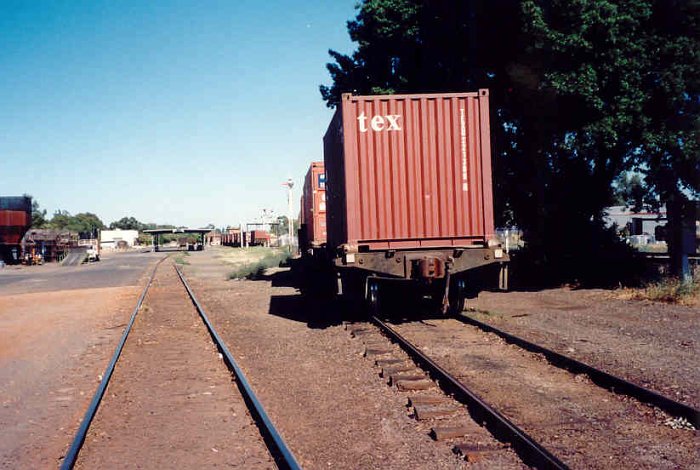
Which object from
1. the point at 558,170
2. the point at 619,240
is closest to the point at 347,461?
the point at 558,170

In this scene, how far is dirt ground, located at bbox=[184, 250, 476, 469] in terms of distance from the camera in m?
4.58

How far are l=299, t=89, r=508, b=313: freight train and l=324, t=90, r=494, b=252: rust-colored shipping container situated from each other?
2cm

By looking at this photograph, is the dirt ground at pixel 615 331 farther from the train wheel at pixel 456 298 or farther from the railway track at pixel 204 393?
the railway track at pixel 204 393

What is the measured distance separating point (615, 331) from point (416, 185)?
4.09 meters

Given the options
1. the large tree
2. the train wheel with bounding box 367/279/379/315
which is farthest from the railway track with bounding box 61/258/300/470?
the large tree

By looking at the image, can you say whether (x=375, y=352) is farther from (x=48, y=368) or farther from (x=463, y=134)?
(x=48, y=368)

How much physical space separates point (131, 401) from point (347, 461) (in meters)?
3.06

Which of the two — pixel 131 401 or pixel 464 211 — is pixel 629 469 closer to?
pixel 131 401

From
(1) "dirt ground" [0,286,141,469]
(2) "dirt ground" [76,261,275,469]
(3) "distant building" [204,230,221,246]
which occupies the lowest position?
(1) "dirt ground" [0,286,141,469]

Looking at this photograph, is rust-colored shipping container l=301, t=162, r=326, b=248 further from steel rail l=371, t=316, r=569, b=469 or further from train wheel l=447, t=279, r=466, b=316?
steel rail l=371, t=316, r=569, b=469

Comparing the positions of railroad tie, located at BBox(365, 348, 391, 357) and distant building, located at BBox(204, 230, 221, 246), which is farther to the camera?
distant building, located at BBox(204, 230, 221, 246)

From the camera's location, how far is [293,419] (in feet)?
18.2

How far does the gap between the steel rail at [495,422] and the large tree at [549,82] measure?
31.1 ft

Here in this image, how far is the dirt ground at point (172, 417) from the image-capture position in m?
4.66
